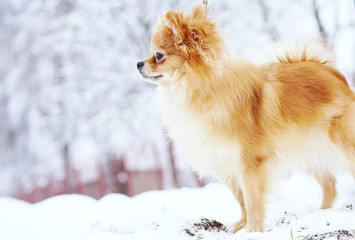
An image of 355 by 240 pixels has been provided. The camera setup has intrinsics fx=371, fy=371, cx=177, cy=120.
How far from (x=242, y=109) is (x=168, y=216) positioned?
1.53 m

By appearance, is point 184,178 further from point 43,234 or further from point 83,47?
point 43,234

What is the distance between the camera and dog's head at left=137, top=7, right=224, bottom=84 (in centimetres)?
337

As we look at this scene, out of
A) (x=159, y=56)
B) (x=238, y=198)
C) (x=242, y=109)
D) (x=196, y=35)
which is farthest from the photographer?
(x=238, y=198)

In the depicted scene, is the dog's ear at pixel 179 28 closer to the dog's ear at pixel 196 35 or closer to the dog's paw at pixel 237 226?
the dog's ear at pixel 196 35

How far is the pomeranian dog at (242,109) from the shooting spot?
3.22 meters

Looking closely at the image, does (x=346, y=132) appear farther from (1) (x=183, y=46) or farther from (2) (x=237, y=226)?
(1) (x=183, y=46)

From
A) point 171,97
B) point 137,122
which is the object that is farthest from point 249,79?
point 137,122

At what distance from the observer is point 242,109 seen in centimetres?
325

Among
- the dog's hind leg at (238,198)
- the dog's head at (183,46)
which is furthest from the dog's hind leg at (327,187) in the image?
the dog's head at (183,46)

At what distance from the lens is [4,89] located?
14.6 meters

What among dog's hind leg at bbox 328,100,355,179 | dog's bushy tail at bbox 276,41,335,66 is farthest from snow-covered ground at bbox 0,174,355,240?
dog's bushy tail at bbox 276,41,335,66

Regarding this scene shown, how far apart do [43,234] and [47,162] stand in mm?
12428

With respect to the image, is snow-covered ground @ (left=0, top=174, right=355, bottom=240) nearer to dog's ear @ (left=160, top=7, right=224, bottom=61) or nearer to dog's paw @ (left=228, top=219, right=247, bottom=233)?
dog's paw @ (left=228, top=219, right=247, bottom=233)

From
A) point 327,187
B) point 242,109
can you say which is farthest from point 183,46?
point 327,187
